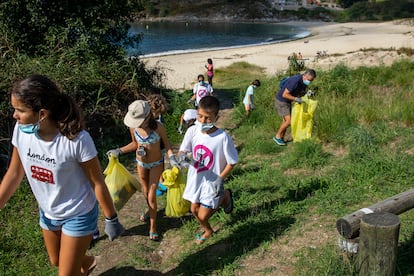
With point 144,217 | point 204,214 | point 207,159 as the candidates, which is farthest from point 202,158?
point 144,217

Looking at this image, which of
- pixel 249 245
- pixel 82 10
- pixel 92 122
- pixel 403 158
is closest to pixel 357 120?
pixel 403 158

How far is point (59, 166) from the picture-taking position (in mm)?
2645

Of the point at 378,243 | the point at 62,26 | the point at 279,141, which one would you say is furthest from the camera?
the point at 62,26

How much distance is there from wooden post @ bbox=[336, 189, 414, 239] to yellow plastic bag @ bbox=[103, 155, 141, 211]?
7.11ft

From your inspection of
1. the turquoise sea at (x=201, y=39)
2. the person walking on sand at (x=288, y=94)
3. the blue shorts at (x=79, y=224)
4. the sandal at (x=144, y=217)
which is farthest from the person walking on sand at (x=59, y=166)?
the turquoise sea at (x=201, y=39)

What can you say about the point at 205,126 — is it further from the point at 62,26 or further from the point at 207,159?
the point at 62,26

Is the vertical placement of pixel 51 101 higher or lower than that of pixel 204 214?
higher

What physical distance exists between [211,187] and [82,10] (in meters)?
6.95

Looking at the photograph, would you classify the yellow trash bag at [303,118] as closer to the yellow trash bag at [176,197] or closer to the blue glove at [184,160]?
the yellow trash bag at [176,197]

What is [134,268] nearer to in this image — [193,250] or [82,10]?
[193,250]

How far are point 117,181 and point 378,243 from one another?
2.54 m

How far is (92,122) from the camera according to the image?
7.68 metres

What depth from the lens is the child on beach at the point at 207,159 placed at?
3.85 m

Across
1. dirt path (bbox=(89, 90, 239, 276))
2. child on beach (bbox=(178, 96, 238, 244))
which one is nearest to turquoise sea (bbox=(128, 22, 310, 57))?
dirt path (bbox=(89, 90, 239, 276))
